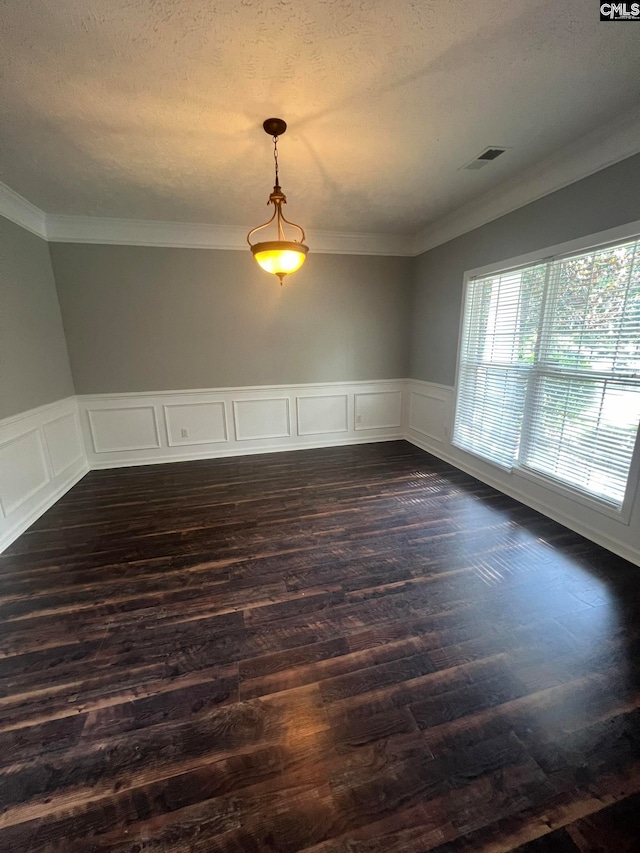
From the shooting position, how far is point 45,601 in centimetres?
212

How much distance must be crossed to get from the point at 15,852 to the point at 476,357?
14.2 ft

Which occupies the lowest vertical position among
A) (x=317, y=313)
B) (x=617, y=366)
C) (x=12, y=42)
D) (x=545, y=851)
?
(x=545, y=851)

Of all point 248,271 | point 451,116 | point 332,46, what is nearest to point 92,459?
point 248,271

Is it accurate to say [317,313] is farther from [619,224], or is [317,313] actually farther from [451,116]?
[619,224]

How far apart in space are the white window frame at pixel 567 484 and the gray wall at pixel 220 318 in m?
1.44

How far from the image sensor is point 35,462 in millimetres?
3238

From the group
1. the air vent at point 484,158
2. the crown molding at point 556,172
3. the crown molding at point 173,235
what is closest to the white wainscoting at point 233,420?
the crown molding at point 173,235

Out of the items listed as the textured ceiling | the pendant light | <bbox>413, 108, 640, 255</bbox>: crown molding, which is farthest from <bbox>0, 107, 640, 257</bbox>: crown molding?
the pendant light

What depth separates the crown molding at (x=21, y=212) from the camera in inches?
118

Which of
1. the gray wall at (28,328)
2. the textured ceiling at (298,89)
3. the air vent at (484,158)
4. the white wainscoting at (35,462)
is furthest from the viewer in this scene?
the gray wall at (28,328)

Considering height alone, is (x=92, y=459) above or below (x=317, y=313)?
below

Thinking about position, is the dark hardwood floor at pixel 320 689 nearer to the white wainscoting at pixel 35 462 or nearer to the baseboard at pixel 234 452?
the white wainscoting at pixel 35 462

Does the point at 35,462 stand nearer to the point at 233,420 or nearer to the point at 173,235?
the point at 233,420

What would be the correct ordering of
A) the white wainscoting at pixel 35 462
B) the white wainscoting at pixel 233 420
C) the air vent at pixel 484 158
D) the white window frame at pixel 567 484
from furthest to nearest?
the white wainscoting at pixel 233 420 → the white wainscoting at pixel 35 462 → the air vent at pixel 484 158 → the white window frame at pixel 567 484
